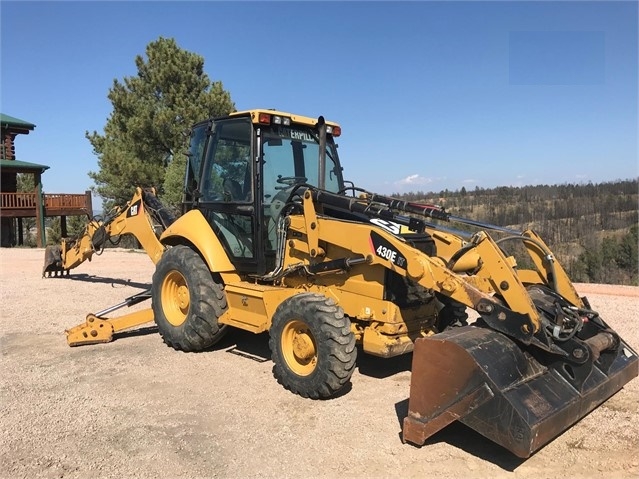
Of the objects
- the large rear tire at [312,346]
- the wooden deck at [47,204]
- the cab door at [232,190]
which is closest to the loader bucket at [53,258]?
the cab door at [232,190]

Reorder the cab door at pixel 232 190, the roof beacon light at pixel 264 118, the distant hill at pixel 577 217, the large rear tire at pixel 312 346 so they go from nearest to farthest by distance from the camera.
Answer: the large rear tire at pixel 312 346 → the roof beacon light at pixel 264 118 → the cab door at pixel 232 190 → the distant hill at pixel 577 217

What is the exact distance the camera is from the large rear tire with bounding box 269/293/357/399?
15.2ft

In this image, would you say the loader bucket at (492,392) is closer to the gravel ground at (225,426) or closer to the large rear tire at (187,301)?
the gravel ground at (225,426)

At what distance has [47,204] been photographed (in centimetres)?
2583

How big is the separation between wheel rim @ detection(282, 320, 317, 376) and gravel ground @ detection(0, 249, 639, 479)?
28cm

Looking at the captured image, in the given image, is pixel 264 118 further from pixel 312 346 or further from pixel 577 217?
pixel 577 217

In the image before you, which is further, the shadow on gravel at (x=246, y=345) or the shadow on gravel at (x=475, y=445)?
the shadow on gravel at (x=246, y=345)

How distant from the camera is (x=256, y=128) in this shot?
5.84 meters

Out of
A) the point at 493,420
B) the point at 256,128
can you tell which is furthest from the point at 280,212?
the point at 493,420

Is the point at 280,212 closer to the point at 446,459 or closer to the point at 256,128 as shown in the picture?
the point at 256,128

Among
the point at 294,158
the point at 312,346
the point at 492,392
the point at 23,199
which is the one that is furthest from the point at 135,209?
the point at 23,199

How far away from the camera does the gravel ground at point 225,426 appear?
370cm

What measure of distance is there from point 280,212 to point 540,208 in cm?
3349

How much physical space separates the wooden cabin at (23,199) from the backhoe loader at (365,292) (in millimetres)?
20290
